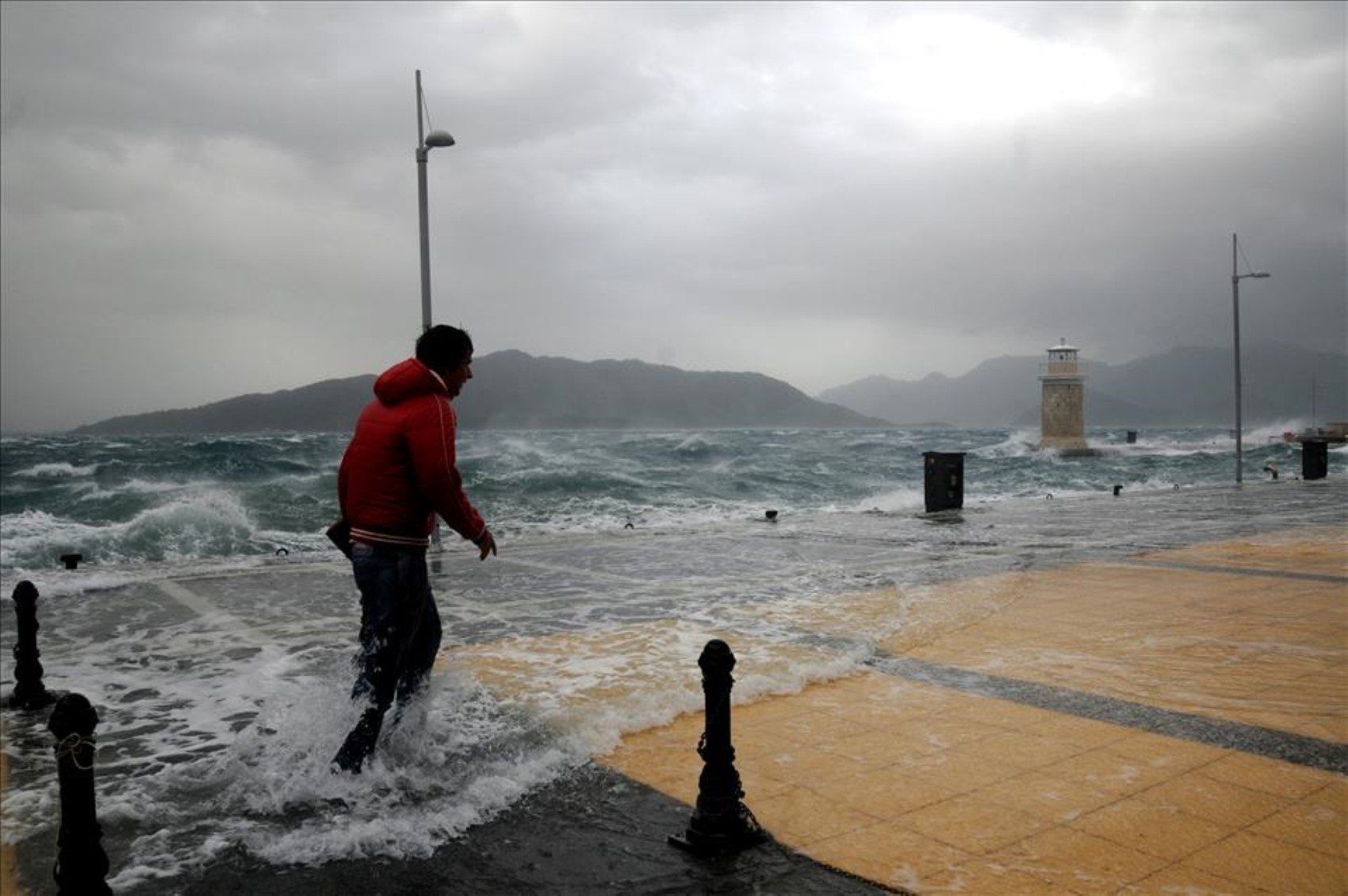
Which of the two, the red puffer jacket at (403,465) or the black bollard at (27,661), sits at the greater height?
the red puffer jacket at (403,465)

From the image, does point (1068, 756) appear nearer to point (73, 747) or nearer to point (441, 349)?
point (441, 349)

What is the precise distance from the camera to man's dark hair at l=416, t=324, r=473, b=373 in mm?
4145

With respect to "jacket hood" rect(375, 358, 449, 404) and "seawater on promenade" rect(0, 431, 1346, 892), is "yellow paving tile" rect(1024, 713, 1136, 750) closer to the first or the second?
"seawater on promenade" rect(0, 431, 1346, 892)

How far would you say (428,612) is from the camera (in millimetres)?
4281

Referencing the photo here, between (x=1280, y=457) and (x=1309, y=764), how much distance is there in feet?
240

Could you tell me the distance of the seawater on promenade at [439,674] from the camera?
12.6ft

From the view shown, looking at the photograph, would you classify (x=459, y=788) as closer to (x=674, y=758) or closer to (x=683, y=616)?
(x=674, y=758)

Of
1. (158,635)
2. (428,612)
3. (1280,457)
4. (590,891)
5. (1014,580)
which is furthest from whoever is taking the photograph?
(1280,457)

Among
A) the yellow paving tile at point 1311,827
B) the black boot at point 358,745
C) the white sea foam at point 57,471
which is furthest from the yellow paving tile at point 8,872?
the white sea foam at point 57,471

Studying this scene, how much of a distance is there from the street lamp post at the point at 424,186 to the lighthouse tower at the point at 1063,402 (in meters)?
76.8

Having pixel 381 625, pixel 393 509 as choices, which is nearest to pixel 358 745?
pixel 381 625

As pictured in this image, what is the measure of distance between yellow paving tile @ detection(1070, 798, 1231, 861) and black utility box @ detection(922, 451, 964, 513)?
49.4 ft

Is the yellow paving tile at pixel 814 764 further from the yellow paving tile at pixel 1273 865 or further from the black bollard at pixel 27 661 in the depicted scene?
the black bollard at pixel 27 661

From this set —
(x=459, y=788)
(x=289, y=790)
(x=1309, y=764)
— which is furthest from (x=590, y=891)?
(x=1309, y=764)
